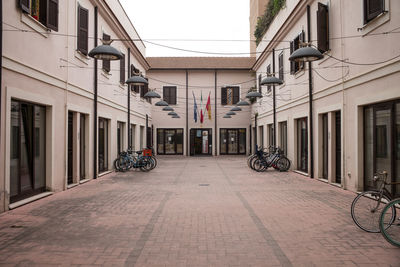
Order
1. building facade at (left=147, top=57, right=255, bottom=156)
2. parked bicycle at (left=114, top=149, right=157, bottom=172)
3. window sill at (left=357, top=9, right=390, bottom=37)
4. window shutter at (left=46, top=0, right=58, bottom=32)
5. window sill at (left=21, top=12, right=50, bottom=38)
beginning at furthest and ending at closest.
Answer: building facade at (left=147, top=57, right=255, bottom=156) → parked bicycle at (left=114, top=149, right=157, bottom=172) → window shutter at (left=46, top=0, right=58, bottom=32) → window sill at (left=357, top=9, right=390, bottom=37) → window sill at (left=21, top=12, right=50, bottom=38)

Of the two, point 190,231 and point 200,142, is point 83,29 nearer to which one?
point 190,231

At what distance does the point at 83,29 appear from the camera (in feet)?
37.2

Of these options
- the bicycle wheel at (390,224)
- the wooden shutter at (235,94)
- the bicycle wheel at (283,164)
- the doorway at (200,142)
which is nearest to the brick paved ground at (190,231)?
the bicycle wheel at (390,224)

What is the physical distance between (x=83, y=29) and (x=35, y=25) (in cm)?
343

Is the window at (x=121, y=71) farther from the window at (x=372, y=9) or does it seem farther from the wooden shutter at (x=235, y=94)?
the wooden shutter at (x=235, y=94)

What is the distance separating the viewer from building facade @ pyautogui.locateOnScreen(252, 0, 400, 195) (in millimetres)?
7727

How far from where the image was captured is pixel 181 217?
6.52 metres

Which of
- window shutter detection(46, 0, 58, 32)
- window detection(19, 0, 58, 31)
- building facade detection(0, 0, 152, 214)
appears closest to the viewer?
building facade detection(0, 0, 152, 214)

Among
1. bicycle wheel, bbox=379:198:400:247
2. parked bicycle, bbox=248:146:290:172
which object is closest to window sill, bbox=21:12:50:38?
bicycle wheel, bbox=379:198:400:247

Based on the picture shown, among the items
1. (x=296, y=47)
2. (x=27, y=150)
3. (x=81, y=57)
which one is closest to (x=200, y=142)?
(x=296, y=47)

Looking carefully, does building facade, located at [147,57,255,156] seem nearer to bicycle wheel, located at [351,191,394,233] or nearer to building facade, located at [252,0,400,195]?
building facade, located at [252,0,400,195]

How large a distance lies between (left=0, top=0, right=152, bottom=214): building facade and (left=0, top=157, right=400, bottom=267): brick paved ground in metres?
0.89

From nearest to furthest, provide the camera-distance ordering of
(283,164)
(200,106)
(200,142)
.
Result: (283,164), (200,106), (200,142)

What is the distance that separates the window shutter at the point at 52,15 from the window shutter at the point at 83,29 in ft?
6.43
